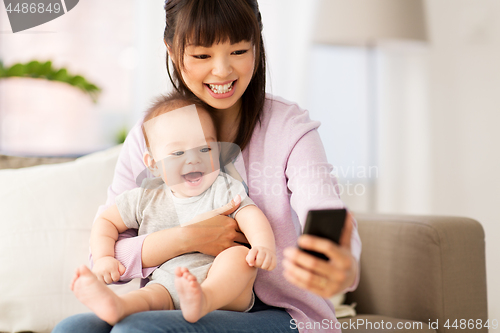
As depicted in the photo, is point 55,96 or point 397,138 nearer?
point 397,138

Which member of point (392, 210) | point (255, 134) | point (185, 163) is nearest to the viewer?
point (185, 163)

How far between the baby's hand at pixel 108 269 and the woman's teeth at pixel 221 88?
0.39 metres

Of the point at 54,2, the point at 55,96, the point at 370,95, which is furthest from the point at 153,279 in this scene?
the point at 55,96

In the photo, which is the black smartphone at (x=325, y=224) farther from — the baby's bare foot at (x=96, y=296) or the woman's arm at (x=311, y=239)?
the baby's bare foot at (x=96, y=296)

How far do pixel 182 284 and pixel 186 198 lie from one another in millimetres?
220

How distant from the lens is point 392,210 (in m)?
2.27

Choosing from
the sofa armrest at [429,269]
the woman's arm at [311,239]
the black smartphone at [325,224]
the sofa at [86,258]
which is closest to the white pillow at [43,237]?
the sofa at [86,258]

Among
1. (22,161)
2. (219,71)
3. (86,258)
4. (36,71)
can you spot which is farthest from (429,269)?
(36,71)

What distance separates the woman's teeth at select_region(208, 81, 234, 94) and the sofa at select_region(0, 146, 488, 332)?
44 centimetres

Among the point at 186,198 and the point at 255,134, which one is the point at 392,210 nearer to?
the point at 255,134

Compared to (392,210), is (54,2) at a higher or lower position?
higher

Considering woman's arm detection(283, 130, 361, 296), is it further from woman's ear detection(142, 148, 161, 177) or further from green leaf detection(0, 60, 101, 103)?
green leaf detection(0, 60, 101, 103)

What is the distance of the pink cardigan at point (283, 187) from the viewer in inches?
32.1

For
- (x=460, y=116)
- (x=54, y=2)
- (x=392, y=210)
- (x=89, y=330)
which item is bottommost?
(x=392, y=210)
